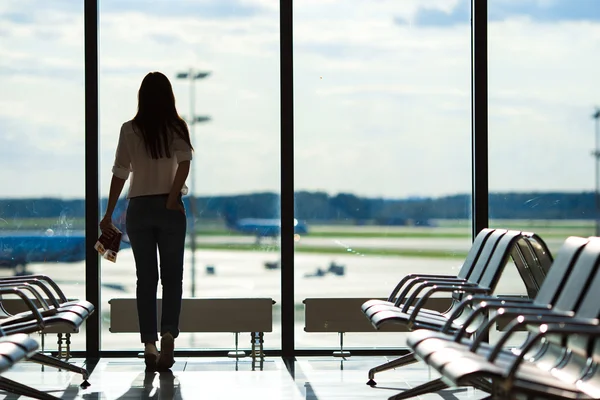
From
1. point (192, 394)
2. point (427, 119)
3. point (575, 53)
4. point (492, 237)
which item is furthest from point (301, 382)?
point (575, 53)

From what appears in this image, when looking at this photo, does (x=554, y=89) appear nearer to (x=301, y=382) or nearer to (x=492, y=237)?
(x=492, y=237)

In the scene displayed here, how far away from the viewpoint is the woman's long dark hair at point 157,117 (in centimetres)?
505

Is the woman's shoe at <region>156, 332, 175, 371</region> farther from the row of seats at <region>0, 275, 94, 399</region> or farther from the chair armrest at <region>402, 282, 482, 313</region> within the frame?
the chair armrest at <region>402, 282, 482, 313</region>

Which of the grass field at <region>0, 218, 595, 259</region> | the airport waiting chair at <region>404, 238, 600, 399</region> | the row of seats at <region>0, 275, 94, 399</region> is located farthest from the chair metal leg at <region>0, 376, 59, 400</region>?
the grass field at <region>0, 218, 595, 259</region>

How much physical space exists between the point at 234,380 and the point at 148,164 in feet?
4.18

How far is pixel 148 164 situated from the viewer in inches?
198

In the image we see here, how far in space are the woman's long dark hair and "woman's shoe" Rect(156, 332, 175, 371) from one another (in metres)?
1.01

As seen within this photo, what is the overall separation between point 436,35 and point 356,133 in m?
0.83

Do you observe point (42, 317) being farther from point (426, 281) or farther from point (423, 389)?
point (426, 281)

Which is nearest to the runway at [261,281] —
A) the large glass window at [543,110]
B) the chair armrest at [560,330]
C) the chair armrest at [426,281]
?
the large glass window at [543,110]

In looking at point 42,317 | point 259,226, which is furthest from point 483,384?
point 259,226

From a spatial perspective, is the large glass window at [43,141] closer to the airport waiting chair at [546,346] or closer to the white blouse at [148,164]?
the white blouse at [148,164]

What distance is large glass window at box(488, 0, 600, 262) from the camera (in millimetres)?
5902

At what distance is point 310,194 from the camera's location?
5.87m
